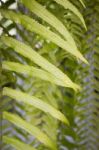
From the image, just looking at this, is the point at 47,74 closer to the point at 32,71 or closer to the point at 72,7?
the point at 32,71

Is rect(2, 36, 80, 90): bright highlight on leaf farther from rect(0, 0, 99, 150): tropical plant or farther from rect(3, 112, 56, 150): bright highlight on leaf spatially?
rect(3, 112, 56, 150): bright highlight on leaf

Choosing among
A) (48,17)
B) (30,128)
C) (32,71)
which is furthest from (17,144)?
(48,17)

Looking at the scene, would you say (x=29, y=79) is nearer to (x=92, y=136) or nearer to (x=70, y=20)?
(x=70, y=20)

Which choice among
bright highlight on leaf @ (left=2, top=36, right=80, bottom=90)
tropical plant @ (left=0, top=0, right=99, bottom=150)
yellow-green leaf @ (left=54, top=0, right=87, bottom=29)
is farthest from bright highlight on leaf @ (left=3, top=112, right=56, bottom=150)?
yellow-green leaf @ (left=54, top=0, right=87, bottom=29)

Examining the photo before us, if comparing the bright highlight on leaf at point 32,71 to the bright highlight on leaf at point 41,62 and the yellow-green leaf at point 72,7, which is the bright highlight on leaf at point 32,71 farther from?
the yellow-green leaf at point 72,7

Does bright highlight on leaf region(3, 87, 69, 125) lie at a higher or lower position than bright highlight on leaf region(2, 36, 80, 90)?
lower

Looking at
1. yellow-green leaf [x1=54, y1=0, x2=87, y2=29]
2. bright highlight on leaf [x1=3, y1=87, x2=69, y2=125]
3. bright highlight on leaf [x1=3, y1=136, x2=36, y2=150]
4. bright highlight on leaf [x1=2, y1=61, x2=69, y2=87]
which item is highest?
yellow-green leaf [x1=54, y1=0, x2=87, y2=29]

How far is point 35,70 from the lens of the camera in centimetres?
77

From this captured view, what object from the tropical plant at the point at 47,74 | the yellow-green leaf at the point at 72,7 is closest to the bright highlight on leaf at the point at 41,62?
the tropical plant at the point at 47,74

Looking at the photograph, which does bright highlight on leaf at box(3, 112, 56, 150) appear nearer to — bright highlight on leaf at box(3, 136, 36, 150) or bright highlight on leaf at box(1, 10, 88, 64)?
bright highlight on leaf at box(3, 136, 36, 150)

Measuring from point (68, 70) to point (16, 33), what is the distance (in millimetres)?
297

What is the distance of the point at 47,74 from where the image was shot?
769mm

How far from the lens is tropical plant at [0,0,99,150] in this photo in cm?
76

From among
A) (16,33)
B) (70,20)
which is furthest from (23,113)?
(70,20)
